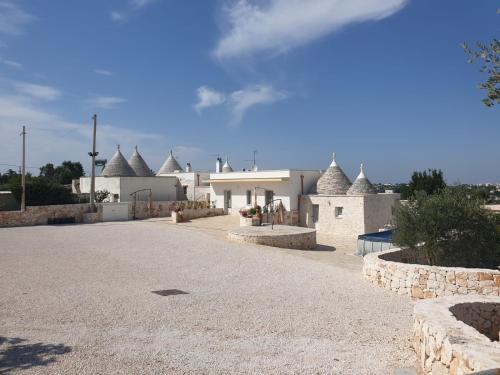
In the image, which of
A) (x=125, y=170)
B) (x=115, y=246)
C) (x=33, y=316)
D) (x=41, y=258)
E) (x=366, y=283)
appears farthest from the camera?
(x=125, y=170)

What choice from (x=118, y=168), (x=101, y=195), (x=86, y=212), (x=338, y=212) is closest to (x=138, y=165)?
(x=118, y=168)

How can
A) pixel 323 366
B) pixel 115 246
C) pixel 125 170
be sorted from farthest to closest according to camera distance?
pixel 125 170
pixel 115 246
pixel 323 366

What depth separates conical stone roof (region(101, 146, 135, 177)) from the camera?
35156 mm

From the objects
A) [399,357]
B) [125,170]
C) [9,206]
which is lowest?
[399,357]

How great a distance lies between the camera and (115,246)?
16859 mm

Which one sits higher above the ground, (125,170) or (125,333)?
(125,170)

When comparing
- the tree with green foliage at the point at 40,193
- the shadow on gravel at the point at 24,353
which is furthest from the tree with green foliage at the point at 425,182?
the shadow on gravel at the point at 24,353

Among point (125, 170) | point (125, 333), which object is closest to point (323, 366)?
point (125, 333)

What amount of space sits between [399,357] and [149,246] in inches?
489

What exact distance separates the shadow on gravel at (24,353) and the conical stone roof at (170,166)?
37.9 meters

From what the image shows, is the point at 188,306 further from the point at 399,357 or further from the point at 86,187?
the point at 86,187

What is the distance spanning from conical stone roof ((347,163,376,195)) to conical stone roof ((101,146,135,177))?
1893 cm

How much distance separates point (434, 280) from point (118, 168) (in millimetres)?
30042

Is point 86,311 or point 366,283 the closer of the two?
point 86,311
